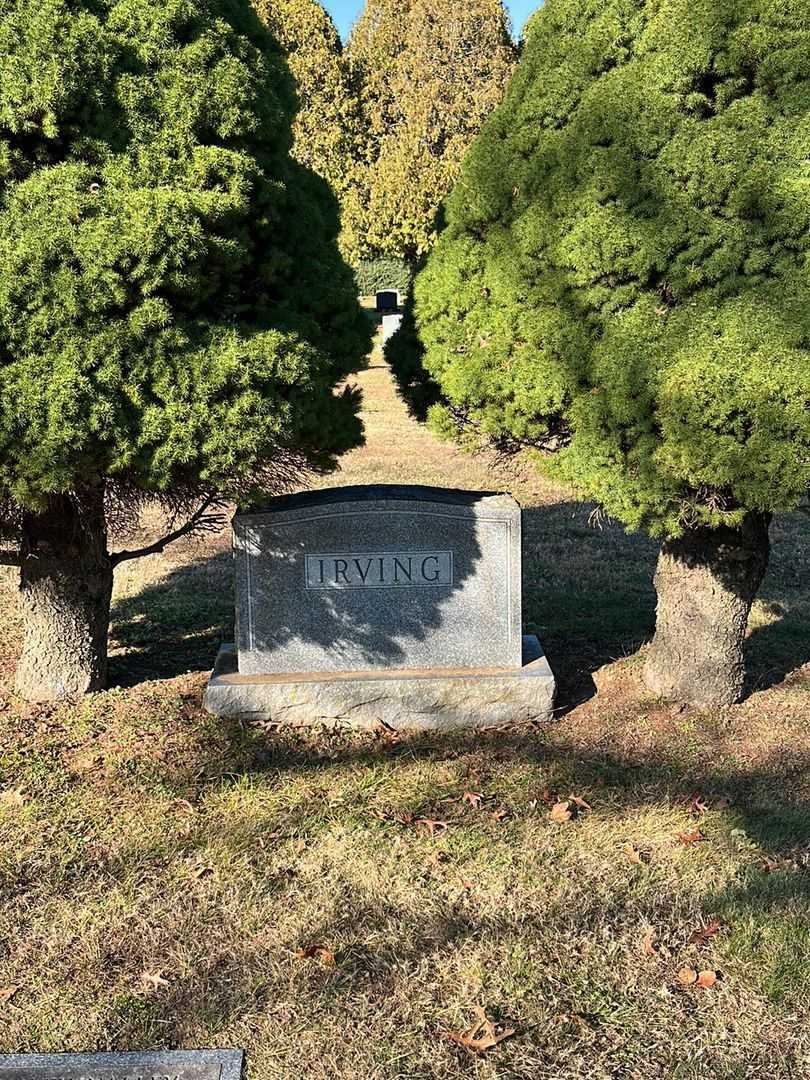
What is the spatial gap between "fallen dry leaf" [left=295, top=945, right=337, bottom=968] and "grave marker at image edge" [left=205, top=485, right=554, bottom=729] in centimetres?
178

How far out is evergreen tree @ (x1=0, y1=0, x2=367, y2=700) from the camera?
391 centimetres

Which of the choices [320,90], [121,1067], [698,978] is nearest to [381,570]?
[698,978]

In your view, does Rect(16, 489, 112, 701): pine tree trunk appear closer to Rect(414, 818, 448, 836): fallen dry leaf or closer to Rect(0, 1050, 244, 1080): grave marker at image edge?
Rect(414, 818, 448, 836): fallen dry leaf

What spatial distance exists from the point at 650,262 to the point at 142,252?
88.1 inches

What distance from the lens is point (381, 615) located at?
515cm

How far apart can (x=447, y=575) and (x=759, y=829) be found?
1948 mm

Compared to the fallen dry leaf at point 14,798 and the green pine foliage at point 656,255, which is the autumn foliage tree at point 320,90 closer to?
the green pine foliage at point 656,255

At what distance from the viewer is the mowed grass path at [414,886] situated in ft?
9.71

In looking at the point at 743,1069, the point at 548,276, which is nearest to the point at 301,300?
the point at 548,276

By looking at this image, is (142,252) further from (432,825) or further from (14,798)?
(432,825)

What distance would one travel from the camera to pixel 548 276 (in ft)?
15.2

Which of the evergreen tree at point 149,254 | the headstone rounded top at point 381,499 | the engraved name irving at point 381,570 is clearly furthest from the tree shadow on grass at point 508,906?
the evergreen tree at point 149,254

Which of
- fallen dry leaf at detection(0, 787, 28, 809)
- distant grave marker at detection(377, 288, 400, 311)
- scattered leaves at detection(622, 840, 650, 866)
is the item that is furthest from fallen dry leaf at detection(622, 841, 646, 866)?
distant grave marker at detection(377, 288, 400, 311)

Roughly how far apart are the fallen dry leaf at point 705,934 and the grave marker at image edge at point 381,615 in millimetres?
1779
